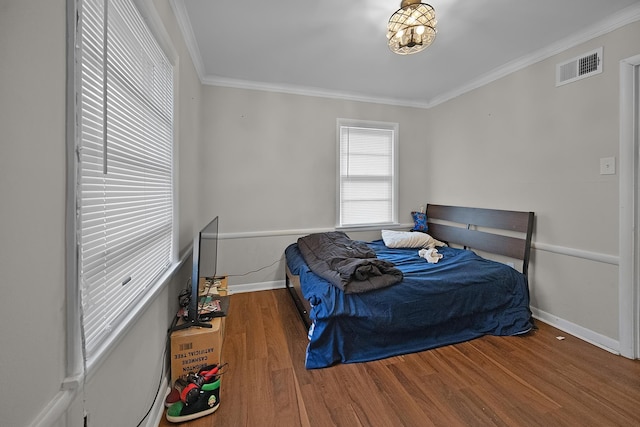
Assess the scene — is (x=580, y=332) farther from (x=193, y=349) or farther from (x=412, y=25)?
(x=193, y=349)

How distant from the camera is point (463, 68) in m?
2.89

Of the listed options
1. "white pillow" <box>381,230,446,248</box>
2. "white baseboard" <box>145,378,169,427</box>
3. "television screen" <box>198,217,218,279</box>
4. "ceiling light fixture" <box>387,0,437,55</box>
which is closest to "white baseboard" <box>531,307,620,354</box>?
"white pillow" <box>381,230,446,248</box>

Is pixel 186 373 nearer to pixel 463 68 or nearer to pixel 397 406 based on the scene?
pixel 397 406

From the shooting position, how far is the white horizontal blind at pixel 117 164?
2.80ft

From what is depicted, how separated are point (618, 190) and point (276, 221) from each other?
10.4 ft

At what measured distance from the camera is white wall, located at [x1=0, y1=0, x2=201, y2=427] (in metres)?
0.53

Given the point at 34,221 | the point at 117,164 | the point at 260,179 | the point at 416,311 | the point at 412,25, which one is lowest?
the point at 416,311

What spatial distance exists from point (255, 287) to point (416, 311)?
78.6 inches

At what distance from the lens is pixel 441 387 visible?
5.53 feet

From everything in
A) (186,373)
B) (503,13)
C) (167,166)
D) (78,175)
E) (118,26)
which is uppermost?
(503,13)

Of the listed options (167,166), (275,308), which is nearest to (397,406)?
(275,308)

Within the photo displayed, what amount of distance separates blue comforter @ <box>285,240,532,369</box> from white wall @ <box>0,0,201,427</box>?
1.35 metres

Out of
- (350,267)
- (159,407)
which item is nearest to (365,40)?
(350,267)

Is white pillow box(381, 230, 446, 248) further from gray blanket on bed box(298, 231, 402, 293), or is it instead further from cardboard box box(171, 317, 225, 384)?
cardboard box box(171, 317, 225, 384)
